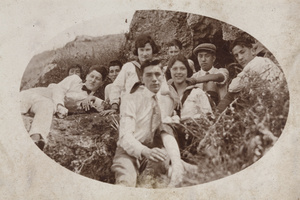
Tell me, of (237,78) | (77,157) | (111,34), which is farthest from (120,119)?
(237,78)

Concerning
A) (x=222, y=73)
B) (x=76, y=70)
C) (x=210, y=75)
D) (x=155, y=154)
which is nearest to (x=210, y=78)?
(x=210, y=75)

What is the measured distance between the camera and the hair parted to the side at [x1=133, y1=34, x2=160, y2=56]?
6412 millimetres

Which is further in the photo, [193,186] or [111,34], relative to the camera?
[111,34]

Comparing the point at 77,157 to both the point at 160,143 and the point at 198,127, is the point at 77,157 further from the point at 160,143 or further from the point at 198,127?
the point at 198,127

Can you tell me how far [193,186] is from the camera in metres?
5.92

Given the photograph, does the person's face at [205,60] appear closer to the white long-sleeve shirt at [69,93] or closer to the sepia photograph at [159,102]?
the sepia photograph at [159,102]

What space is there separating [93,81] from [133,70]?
0.52 m

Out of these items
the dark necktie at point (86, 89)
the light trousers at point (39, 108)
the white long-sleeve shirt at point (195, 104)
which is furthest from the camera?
the dark necktie at point (86, 89)

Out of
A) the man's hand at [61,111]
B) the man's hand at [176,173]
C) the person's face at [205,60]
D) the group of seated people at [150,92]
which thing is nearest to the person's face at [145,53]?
the group of seated people at [150,92]

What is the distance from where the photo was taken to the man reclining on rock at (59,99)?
243 inches

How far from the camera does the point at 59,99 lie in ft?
20.6

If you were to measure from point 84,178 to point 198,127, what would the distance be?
1505mm

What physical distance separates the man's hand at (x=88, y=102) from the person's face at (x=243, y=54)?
6.17ft

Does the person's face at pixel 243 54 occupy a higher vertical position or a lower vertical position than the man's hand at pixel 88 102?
higher
